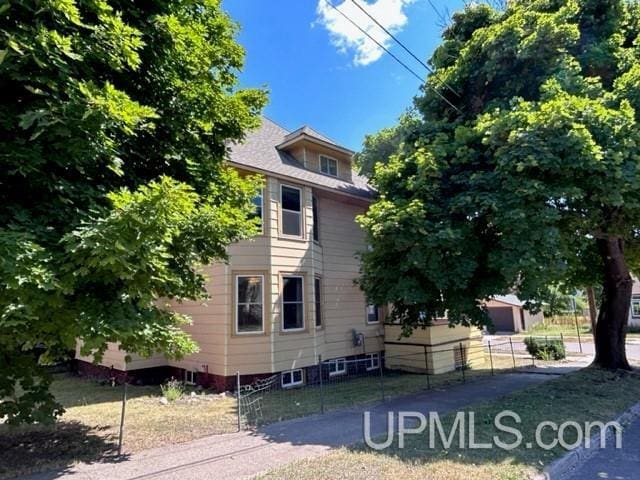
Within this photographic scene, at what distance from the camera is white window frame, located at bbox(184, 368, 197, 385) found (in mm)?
11773

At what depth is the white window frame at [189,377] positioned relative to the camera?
11773 millimetres

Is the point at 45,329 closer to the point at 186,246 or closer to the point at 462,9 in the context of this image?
the point at 186,246

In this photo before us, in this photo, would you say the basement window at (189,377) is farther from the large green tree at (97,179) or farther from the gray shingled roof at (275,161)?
the gray shingled roof at (275,161)

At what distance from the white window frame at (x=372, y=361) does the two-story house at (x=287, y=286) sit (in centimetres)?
6

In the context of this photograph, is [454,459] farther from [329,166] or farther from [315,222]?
[329,166]

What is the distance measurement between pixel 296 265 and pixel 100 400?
6.32m

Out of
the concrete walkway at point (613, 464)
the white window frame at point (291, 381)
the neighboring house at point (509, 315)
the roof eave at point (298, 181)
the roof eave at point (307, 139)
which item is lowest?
the concrete walkway at point (613, 464)

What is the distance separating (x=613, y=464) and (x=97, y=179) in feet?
27.9

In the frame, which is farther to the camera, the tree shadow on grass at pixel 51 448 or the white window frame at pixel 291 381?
the white window frame at pixel 291 381

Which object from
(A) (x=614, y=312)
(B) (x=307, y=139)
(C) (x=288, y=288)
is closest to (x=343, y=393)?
(C) (x=288, y=288)

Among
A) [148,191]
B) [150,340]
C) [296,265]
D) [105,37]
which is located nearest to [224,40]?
[105,37]

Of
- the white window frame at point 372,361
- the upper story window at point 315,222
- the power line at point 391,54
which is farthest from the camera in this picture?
the white window frame at point 372,361

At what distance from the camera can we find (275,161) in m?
12.5

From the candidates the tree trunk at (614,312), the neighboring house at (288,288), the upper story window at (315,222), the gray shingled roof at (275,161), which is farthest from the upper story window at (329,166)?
the tree trunk at (614,312)
